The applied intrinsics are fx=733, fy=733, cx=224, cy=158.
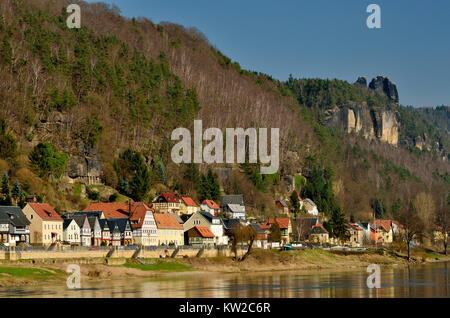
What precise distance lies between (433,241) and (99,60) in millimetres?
88827

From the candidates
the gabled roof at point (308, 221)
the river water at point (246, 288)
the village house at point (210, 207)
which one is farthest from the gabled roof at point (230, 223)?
the river water at point (246, 288)

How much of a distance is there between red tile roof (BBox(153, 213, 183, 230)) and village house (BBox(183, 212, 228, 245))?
2856 mm

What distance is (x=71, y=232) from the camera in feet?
329

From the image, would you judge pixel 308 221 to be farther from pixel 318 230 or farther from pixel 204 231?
pixel 204 231

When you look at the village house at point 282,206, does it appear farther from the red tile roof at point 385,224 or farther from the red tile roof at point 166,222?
the red tile roof at point 166,222

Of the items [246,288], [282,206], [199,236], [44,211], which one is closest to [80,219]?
[44,211]

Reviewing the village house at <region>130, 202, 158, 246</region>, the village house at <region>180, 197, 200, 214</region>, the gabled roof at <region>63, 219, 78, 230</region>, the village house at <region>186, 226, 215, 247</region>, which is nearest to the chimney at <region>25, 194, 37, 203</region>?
the gabled roof at <region>63, 219, 78, 230</region>

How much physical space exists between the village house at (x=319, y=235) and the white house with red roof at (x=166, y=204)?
31.5 meters

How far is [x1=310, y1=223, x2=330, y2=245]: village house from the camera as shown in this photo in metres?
148

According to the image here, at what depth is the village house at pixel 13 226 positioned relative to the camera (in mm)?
89425

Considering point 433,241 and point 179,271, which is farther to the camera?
point 433,241
